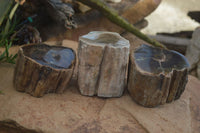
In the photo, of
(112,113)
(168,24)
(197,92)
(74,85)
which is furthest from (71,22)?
(168,24)

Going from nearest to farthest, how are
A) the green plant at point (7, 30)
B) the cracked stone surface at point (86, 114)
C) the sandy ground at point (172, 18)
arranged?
the cracked stone surface at point (86, 114) → the green plant at point (7, 30) → the sandy ground at point (172, 18)

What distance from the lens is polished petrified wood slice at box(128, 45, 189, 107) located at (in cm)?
196

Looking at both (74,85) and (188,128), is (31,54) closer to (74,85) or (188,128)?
(74,85)

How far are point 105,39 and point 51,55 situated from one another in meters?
0.48

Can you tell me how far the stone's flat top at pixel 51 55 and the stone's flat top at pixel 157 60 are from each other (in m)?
0.58

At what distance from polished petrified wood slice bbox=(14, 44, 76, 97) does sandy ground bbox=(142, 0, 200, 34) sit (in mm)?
4409

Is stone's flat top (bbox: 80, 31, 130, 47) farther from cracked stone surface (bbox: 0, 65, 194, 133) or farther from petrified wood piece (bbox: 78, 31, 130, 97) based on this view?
cracked stone surface (bbox: 0, 65, 194, 133)

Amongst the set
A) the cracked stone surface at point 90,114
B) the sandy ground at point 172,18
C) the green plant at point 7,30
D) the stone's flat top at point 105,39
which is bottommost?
the sandy ground at point 172,18

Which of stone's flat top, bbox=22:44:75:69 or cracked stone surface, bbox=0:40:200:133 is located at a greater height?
stone's flat top, bbox=22:44:75:69

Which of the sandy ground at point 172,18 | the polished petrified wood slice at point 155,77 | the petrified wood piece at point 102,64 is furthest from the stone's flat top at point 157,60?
the sandy ground at point 172,18

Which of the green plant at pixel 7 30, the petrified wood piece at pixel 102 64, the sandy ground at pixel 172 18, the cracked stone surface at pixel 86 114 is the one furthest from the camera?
the sandy ground at pixel 172 18

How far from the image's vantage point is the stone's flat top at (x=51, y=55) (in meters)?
2.03

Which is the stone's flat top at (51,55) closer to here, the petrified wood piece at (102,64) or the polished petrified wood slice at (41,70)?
the polished petrified wood slice at (41,70)

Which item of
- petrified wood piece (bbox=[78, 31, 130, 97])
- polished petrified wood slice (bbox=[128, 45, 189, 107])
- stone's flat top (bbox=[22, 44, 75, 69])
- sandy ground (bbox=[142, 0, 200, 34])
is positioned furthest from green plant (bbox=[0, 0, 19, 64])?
sandy ground (bbox=[142, 0, 200, 34])
